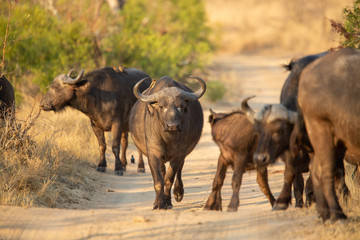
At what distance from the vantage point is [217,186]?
755cm

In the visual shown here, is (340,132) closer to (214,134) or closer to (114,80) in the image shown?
(214,134)

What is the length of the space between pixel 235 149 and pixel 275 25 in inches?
2023

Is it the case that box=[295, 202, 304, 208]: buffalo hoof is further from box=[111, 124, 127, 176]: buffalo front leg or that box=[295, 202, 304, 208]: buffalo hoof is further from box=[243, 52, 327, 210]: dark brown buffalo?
box=[111, 124, 127, 176]: buffalo front leg

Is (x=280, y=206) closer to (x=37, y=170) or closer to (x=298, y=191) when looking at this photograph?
(x=298, y=191)

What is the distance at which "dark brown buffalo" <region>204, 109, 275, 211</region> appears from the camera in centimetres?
709

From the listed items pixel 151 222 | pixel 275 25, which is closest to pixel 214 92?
pixel 151 222

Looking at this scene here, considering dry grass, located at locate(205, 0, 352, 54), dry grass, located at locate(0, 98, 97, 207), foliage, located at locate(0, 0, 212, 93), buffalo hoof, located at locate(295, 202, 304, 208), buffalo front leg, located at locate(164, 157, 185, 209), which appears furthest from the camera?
dry grass, located at locate(205, 0, 352, 54)

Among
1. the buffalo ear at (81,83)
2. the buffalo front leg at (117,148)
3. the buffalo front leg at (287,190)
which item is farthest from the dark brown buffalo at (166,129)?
the buffalo ear at (81,83)

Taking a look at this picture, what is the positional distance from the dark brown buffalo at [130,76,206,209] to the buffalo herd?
1 centimetres

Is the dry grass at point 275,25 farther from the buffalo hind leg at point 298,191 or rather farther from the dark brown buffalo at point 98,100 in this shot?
the buffalo hind leg at point 298,191

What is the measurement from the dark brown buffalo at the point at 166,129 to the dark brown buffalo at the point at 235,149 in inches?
28.2

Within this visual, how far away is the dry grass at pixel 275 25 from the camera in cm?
5189

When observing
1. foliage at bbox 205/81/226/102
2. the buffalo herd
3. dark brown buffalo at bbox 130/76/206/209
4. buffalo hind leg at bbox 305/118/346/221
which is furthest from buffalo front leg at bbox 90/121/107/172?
foliage at bbox 205/81/226/102

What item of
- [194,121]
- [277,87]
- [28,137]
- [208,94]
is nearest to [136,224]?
[194,121]
